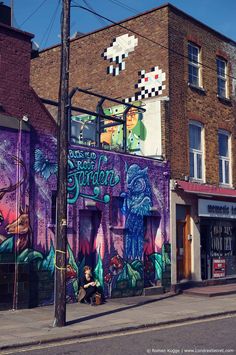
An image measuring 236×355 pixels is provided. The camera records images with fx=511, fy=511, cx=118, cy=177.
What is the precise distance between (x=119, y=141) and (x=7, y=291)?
25.1ft

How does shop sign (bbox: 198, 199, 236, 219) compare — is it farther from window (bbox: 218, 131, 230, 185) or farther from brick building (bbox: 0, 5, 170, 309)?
brick building (bbox: 0, 5, 170, 309)

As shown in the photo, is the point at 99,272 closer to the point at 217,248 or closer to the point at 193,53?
the point at 217,248

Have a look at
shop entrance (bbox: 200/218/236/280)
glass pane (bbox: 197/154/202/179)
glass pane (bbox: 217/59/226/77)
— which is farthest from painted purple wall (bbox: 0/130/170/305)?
glass pane (bbox: 217/59/226/77)

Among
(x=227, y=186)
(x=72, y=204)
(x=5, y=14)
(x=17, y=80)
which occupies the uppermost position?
(x=5, y=14)

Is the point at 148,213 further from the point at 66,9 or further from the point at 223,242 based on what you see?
the point at 66,9

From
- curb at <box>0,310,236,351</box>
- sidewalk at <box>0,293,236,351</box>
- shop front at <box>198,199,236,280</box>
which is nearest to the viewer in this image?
curb at <box>0,310,236,351</box>

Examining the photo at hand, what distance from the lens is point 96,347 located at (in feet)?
29.1

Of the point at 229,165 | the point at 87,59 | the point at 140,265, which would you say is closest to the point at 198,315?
the point at 140,265

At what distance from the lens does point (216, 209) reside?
65.3 feet

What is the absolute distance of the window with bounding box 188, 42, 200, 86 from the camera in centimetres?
1981

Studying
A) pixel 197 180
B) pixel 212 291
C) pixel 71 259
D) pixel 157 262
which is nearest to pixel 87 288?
pixel 71 259

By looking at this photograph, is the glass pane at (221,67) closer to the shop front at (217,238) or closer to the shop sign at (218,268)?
the shop front at (217,238)

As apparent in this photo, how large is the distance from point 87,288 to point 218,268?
7620mm

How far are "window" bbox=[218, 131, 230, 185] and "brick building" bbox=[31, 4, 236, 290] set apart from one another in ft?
0.14
